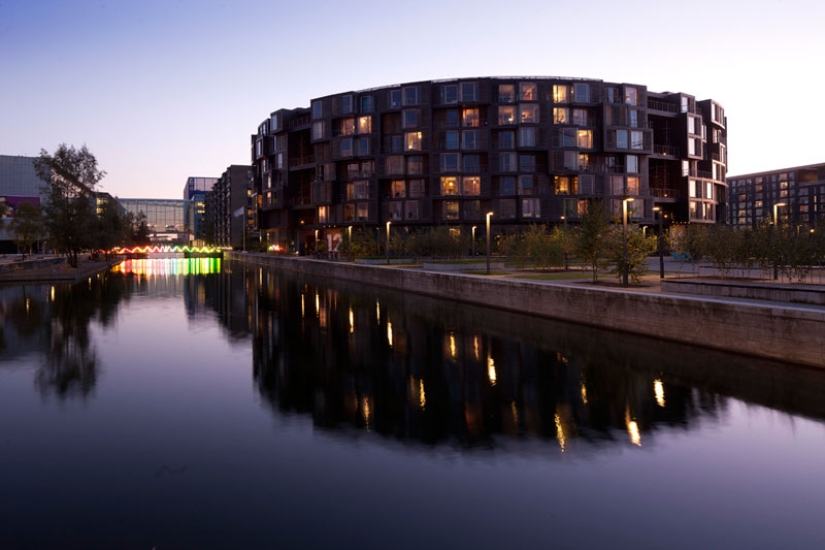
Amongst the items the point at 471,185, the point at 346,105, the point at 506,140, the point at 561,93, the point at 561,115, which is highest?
the point at 346,105

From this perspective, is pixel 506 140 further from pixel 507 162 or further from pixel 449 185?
pixel 449 185

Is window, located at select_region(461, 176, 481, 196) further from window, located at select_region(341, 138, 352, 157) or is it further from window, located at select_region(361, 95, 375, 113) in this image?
window, located at select_region(341, 138, 352, 157)

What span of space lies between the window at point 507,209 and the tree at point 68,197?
4883 centimetres

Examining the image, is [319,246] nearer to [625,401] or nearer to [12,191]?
[625,401]

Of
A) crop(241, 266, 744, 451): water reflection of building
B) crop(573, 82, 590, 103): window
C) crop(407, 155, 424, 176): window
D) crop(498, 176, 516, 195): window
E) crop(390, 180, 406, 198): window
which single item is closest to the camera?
crop(241, 266, 744, 451): water reflection of building

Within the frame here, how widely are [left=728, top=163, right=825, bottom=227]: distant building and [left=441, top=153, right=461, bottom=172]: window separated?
11061 centimetres

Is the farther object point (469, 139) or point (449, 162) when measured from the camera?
point (449, 162)

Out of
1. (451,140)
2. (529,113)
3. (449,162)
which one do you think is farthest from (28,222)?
(529,113)

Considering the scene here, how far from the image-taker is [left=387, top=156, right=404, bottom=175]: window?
8225 cm

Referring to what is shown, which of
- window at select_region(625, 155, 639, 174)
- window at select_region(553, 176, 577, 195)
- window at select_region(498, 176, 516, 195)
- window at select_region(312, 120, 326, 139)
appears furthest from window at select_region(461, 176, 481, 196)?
window at select_region(312, 120, 326, 139)

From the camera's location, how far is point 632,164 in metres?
81.4

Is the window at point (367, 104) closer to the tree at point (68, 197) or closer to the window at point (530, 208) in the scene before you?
the window at point (530, 208)

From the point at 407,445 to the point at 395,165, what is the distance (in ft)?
245

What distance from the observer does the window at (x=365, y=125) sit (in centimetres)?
8438
